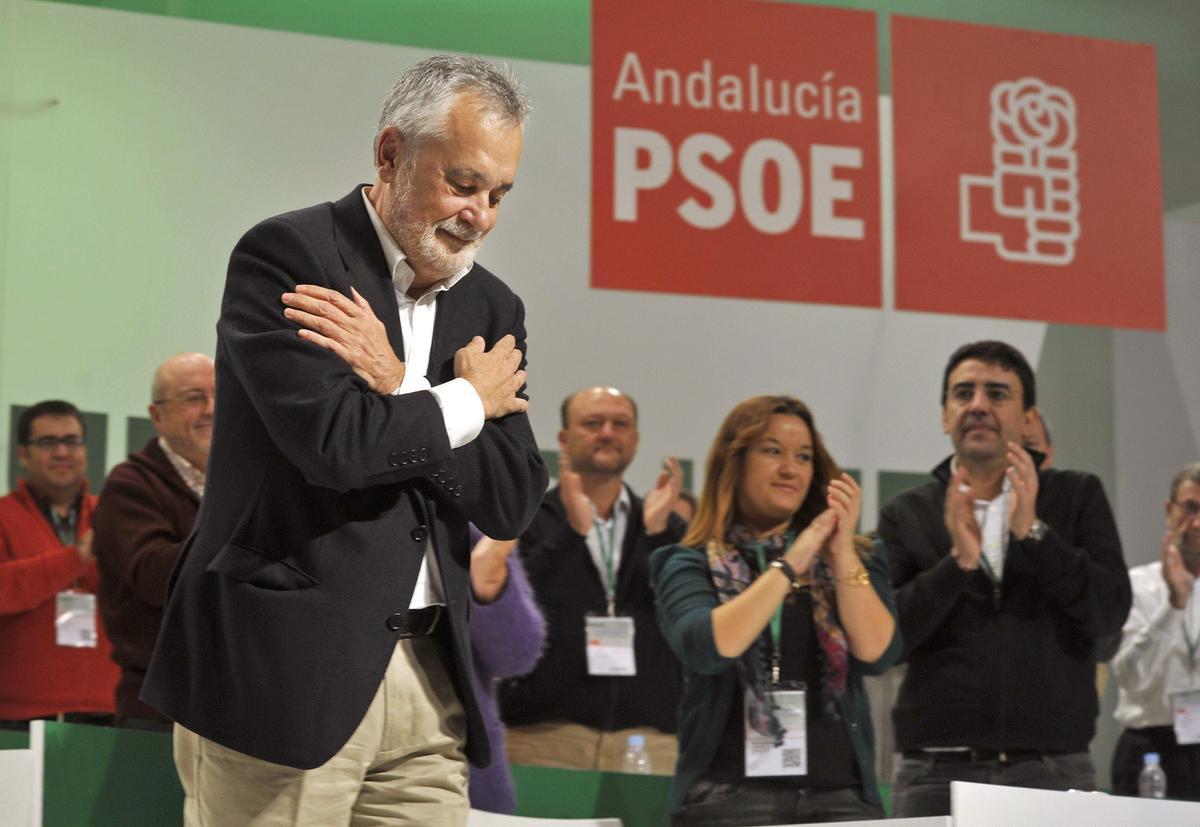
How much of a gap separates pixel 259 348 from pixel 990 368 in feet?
9.93

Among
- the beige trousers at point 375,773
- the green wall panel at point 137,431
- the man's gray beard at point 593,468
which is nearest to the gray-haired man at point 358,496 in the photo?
the beige trousers at point 375,773

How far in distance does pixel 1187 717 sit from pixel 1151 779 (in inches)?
9.0

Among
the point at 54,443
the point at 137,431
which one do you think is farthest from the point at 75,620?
the point at 137,431

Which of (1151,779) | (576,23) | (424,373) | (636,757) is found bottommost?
(1151,779)

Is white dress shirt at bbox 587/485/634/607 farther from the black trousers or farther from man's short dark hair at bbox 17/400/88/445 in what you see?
the black trousers

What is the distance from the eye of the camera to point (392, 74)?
5.44 meters

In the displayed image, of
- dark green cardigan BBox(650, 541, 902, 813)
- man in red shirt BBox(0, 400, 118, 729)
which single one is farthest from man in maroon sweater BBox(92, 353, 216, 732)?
dark green cardigan BBox(650, 541, 902, 813)

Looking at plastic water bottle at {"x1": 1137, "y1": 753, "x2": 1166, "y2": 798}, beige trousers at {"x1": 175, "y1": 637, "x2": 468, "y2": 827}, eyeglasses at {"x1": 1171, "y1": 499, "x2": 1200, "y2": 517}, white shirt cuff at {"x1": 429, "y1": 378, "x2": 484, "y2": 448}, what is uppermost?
eyeglasses at {"x1": 1171, "y1": 499, "x2": 1200, "y2": 517}

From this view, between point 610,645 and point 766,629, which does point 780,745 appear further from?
point 610,645

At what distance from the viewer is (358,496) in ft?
5.89

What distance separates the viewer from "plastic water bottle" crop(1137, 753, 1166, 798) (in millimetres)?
4844

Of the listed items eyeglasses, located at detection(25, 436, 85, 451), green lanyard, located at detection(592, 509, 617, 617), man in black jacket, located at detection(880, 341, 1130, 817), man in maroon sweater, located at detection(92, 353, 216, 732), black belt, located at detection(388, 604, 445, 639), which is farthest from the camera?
eyeglasses, located at detection(25, 436, 85, 451)

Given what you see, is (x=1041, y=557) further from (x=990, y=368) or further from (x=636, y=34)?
(x=636, y=34)

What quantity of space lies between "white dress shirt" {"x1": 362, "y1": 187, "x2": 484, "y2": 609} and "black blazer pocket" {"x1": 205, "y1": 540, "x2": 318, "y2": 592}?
0.47 feet
